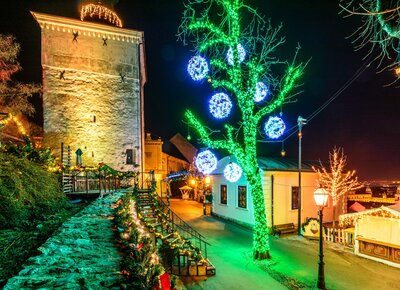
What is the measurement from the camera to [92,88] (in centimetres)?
2147

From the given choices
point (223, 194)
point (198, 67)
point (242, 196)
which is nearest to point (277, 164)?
point (242, 196)

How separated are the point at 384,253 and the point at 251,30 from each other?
1122 cm

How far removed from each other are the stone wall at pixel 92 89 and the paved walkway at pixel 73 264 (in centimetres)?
1853

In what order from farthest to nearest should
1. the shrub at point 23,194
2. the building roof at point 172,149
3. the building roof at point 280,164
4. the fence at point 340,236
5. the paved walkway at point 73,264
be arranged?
the building roof at point 172,149
the building roof at point 280,164
the fence at point 340,236
the shrub at point 23,194
the paved walkway at point 73,264

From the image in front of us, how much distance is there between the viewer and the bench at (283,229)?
14.1m

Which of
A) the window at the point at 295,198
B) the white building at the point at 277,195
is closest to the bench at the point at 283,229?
the white building at the point at 277,195

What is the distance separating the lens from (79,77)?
69.1 feet

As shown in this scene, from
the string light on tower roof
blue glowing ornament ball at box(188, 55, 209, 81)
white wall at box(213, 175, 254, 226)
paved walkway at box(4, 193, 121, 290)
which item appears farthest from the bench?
the string light on tower roof

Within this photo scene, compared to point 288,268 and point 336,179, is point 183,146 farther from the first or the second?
point 288,268

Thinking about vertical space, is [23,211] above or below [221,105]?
below

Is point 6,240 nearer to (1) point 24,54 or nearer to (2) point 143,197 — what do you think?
(2) point 143,197

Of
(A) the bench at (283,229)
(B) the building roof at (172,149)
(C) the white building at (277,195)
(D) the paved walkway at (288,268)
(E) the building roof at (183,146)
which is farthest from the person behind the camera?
(E) the building roof at (183,146)

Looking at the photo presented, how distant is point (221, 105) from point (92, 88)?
1594 cm

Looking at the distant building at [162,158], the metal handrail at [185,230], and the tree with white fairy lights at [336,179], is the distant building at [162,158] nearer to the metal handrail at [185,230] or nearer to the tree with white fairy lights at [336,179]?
the metal handrail at [185,230]
